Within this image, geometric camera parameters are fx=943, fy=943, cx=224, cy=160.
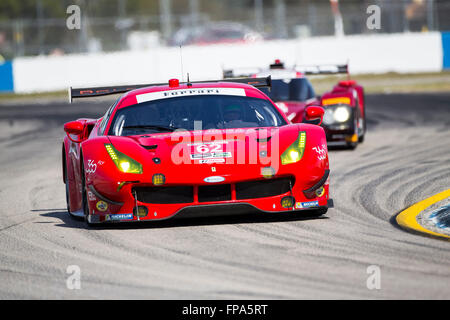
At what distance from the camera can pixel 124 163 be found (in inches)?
288

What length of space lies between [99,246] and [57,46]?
93.5ft

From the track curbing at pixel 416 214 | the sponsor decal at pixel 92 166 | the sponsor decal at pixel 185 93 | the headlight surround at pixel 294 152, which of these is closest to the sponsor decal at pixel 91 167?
the sponsor decal at pixel 92 166

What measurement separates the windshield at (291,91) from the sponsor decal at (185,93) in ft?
15.7

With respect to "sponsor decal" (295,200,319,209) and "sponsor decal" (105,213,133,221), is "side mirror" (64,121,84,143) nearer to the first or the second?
"sponsor decal" (105,213,133,221)

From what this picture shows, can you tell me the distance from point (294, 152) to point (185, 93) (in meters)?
1.50

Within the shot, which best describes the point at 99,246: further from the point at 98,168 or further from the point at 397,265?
the point at 397,265

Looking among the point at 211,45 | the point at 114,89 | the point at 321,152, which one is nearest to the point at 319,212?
the point at 321,152

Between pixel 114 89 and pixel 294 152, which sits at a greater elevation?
pixel 114 89

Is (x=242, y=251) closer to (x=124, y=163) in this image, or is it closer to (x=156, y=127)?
(x=124, y=163)

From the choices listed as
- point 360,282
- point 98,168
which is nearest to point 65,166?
→ point 98,168

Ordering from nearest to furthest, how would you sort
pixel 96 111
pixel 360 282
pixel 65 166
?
pixel 360 282 → pixel 65 166 → pixel 96 111

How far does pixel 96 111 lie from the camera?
23.4 m

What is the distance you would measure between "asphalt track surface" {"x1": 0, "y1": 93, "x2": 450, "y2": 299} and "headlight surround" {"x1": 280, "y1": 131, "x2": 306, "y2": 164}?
1.68 feet

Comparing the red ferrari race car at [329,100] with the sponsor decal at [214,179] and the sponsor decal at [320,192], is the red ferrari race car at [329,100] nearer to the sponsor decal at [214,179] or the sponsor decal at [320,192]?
the sponsor decal at [320,192]
